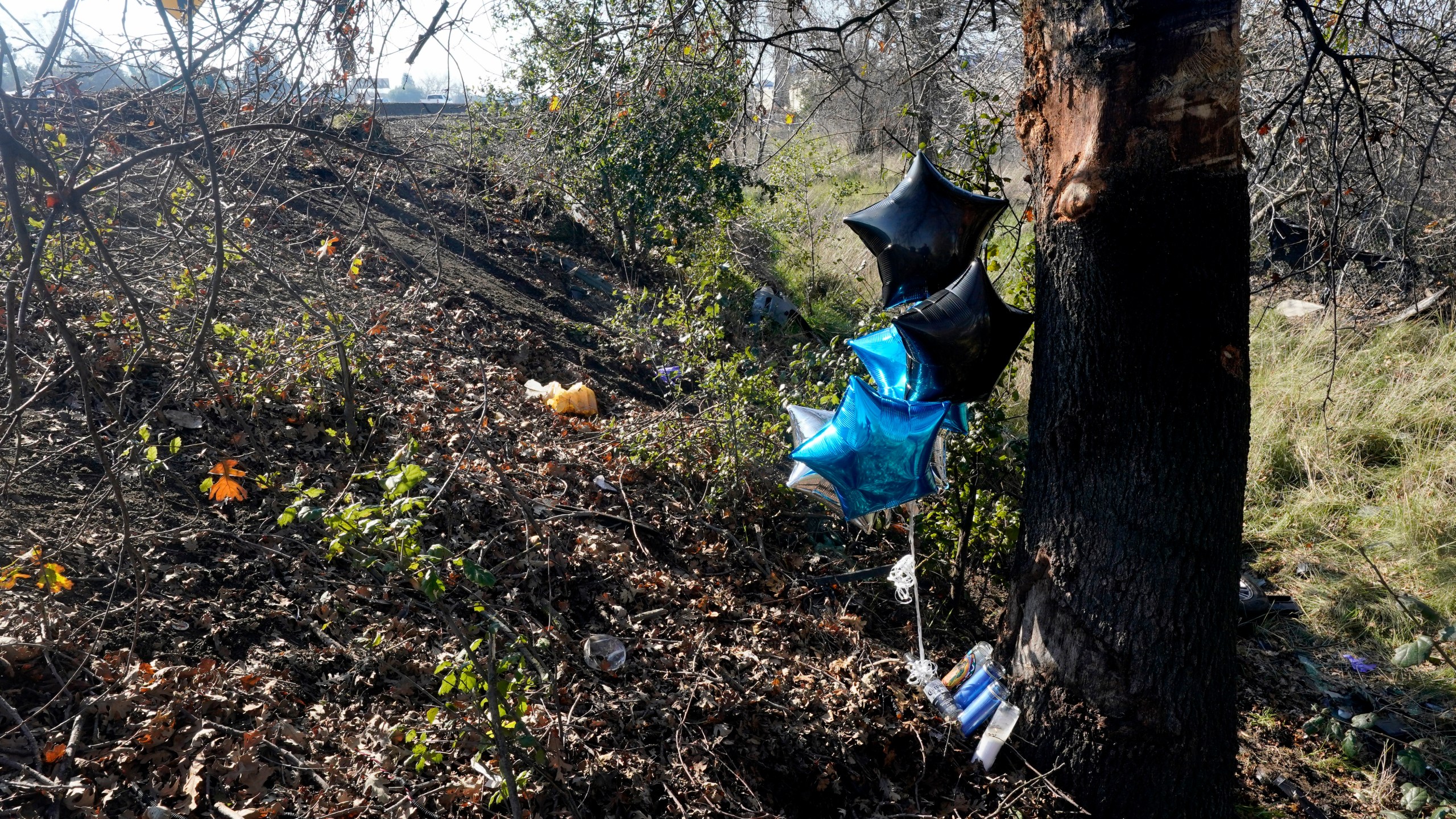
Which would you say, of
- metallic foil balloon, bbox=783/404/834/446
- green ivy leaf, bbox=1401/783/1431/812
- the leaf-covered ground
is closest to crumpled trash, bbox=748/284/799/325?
the leaf-covered ground

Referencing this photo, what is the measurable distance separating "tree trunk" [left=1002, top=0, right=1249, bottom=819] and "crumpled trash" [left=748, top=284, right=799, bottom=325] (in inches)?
200

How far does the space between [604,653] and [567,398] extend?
2.44m

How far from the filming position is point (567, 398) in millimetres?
5250

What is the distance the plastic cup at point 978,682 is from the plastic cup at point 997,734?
0.09 metres

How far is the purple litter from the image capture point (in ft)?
13.0

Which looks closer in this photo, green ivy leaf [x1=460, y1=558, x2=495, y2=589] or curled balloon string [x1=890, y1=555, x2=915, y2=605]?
green ivy leaf [x1=460, y1=558, x2=495, y2=589]

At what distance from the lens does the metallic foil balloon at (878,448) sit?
287cm

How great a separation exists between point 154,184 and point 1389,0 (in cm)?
623

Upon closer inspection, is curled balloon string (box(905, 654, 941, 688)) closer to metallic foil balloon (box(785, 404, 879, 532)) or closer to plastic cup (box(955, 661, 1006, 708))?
plastic cup (box(955, 661, 1006, 708))

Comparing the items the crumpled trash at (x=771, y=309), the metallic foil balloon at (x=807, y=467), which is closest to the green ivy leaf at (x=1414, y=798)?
the metallic foil balloon at (x=807, y=467)

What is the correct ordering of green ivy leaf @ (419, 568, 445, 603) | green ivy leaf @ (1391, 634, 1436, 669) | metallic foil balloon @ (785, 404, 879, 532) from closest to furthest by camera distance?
green ivy leaf @ (419, 568, 445, 603) → green ivy leaf @ (1391, 634, 1436, 669) → metallic foil balloon @ (785, 404, 879, 532)

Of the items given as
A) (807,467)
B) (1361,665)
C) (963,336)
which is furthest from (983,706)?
(1361,665)

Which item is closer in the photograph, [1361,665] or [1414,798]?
[1414,798]

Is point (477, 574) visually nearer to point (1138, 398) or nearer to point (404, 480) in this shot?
point (404, 480)
